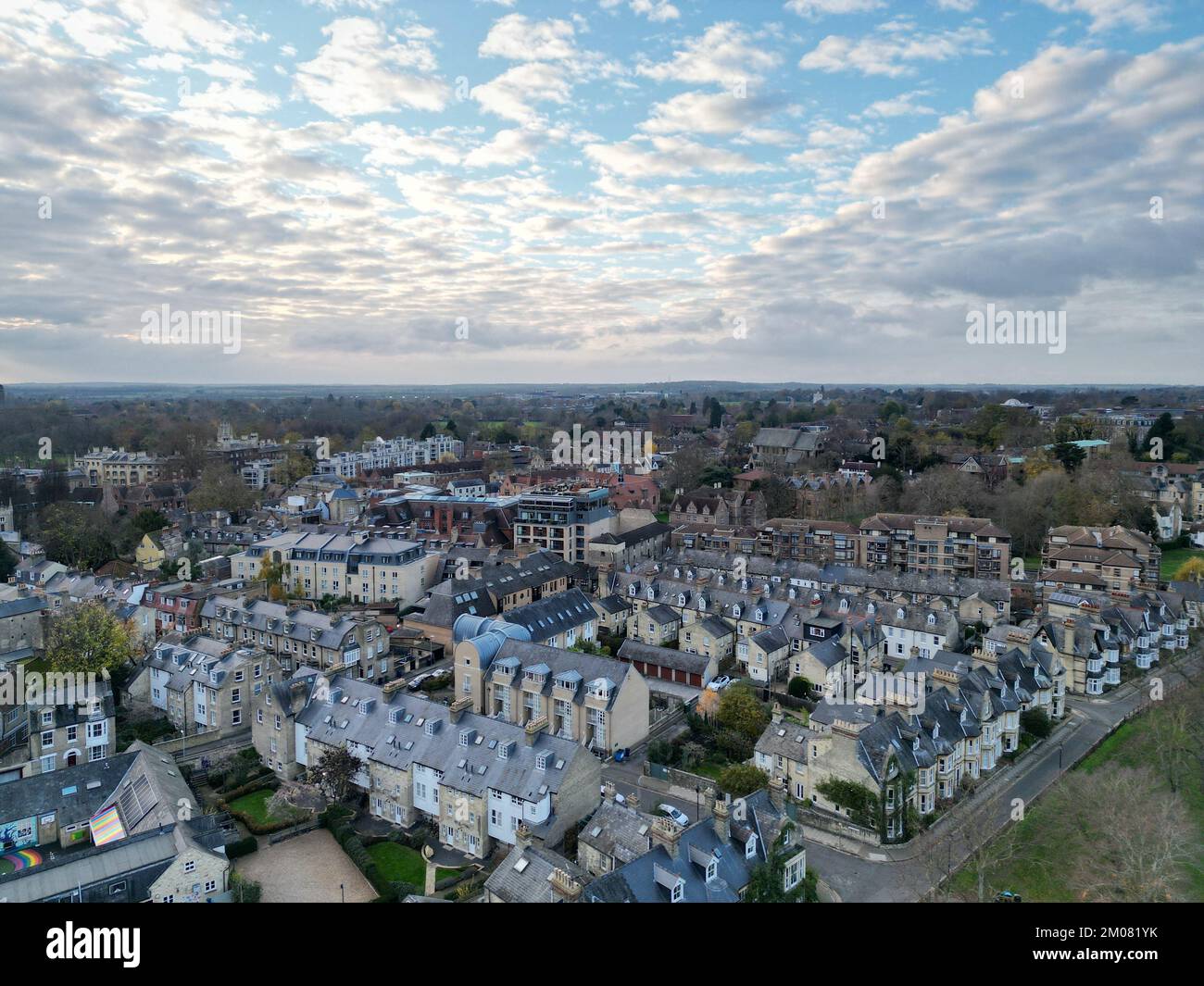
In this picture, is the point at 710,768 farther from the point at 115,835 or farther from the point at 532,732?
the point at 115,835

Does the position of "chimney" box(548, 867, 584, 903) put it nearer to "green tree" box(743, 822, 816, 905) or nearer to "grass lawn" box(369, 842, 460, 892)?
"green tree" box(743, 822, 816, 905)

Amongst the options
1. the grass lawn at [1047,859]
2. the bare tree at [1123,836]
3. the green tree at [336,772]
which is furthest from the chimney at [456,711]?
the bare tree at [1123,836]

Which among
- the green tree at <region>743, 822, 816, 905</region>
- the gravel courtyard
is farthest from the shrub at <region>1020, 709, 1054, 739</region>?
the gravel courtyard

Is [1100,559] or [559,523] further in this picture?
[559,523]

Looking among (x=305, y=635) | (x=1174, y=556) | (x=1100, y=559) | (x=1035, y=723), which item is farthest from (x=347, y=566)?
(x=1174, y=556)
